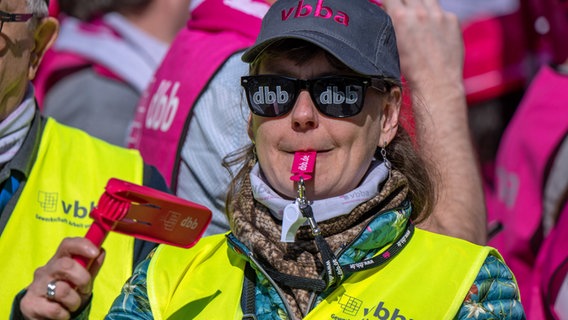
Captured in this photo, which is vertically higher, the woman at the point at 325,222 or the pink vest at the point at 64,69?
the woman at the point at 325,222

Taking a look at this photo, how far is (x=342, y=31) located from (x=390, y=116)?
30cm

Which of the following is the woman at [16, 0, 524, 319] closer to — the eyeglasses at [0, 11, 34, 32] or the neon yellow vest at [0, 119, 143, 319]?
the neon yellow vest at [0, 119, 143, 319]

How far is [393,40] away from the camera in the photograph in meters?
2.94

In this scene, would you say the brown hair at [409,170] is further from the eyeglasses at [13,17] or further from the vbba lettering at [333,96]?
the eyeglasses at [13,17]

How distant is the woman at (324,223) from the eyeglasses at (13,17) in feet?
2.88

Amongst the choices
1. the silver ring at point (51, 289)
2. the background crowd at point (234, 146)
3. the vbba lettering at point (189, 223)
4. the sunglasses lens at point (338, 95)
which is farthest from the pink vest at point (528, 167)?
the silver ring at point (51, 289)

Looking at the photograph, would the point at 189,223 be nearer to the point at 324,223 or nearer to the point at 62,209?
the point at 324,223

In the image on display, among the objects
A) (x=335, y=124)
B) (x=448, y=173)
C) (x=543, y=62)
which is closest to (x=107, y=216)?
(x=335, y=124)

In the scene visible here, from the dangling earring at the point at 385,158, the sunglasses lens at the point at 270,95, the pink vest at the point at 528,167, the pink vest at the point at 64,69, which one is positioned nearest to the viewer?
the sunglasses lens at the point at 270,95

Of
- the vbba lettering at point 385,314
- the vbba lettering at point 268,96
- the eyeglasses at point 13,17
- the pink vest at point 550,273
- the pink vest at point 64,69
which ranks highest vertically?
the eyeglasses at point 13,17

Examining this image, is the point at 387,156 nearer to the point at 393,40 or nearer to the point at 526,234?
the point at 393,40

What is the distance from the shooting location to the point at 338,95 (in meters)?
2.78

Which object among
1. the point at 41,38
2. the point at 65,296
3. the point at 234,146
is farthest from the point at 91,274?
the point at 41,38

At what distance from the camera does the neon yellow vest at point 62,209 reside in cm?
331
